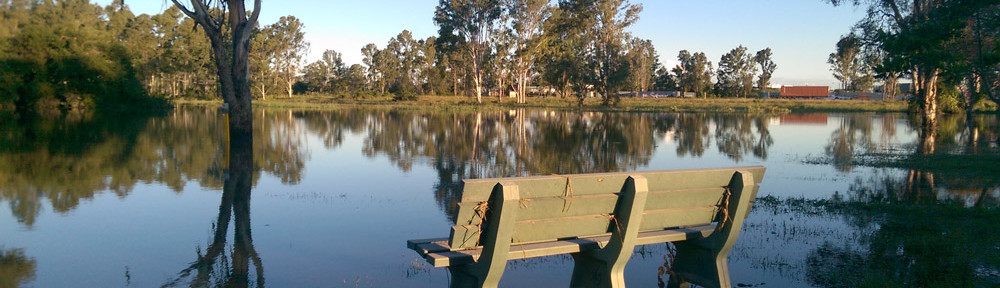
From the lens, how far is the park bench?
4285mm

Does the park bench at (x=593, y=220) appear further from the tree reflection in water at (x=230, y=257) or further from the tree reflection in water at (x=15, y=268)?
the tree reflection in water at (x=15, y=268)

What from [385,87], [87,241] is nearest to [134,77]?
[87,241]

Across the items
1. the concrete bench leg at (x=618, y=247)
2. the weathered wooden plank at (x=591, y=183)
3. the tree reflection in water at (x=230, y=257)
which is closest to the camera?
the weathered wooden plank at (x=591, y=183)

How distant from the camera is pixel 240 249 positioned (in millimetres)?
7352

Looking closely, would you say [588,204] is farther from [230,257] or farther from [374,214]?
[374,214]

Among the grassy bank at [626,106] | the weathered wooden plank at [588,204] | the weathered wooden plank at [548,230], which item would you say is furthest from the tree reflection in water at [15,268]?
the grassy bank at [626,106]

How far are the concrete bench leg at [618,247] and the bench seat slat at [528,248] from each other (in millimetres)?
126

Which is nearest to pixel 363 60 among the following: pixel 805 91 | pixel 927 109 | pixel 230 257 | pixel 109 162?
pixel 805 91

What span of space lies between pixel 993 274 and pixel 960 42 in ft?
39.7

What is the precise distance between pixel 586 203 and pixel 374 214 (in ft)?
18.1

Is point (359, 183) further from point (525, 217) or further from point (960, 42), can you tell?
point (960, 42)

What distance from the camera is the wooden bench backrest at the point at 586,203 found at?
427cm

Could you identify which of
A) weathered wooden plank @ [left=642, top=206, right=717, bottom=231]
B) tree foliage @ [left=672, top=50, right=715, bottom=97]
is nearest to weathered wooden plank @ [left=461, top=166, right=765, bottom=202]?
weathered wooden plank @ [left=642, top=206, right=717, bottom=231]

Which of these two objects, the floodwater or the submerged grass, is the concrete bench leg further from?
the submerged grass
